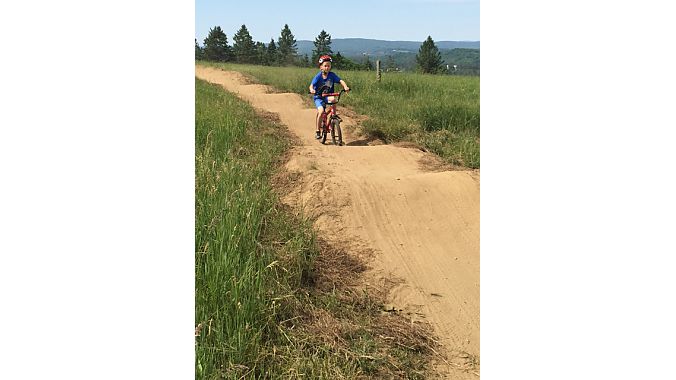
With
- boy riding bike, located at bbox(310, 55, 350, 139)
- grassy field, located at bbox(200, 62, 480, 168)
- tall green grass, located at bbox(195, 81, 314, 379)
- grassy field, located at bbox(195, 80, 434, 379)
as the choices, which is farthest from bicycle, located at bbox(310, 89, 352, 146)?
grassy field, located at bbox(195, 80, 434, 379)

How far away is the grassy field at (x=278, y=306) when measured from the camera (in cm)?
218

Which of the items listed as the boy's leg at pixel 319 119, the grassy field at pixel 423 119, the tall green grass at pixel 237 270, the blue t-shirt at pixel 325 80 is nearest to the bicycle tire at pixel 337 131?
the boy's leg at pixel 319 119

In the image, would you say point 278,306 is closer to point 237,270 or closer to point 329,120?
point 237,270

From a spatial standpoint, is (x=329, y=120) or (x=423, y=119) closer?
(x=329, y=120)

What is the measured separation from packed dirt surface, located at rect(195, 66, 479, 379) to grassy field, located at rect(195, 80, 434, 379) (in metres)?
0.19

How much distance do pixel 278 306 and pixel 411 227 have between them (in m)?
1.69

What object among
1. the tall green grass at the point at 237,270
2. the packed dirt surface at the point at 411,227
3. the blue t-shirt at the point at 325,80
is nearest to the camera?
the tall green grass at the point at 237,270

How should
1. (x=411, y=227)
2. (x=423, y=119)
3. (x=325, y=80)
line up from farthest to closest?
1. (x=423, y=119)
2. (x=325, y=80)
3. (x=411, y=227)

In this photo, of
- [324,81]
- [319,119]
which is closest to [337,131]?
[319,119]

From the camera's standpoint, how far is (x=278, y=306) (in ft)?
8.13

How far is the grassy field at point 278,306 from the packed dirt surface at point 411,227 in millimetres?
186

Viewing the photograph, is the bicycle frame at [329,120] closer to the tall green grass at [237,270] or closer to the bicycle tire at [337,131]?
the bicycle tire at [337,131]

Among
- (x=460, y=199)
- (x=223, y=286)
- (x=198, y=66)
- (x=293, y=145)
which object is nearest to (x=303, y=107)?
(x=293, y=145)

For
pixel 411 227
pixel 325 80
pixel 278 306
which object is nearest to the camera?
pixel 278 306
